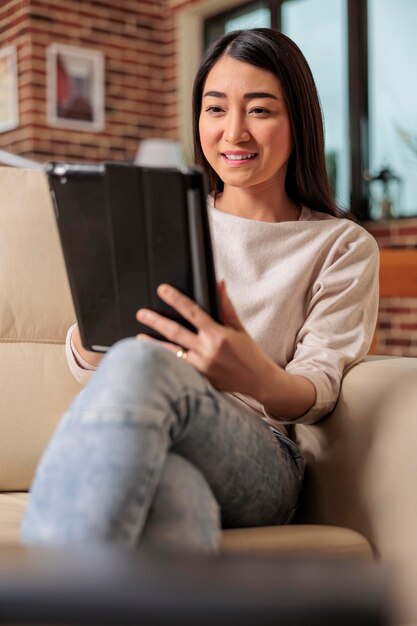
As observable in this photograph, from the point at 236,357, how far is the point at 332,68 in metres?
3.72

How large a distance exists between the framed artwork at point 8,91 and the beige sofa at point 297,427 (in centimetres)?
337

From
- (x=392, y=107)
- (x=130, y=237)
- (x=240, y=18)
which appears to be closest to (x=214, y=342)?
(x=130, y=237)

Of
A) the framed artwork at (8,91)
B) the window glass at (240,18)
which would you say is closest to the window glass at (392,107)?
the window glass at (240,18)

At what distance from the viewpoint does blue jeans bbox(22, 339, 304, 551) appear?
2.61 feet

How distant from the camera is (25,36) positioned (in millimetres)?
4781

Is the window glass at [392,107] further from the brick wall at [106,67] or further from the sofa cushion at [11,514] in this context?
the sofa cushion at [11,514]

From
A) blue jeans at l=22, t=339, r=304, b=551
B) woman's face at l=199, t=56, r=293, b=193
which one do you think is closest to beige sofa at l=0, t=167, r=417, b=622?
blue jeans at l=22, t=339, r=304, b=551

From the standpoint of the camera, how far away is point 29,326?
5.26 feet

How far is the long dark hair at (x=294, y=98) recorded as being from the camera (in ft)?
4.44

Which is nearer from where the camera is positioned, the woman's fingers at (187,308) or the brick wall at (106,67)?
the woman's fingers at (187,308)

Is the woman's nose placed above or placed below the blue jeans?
above

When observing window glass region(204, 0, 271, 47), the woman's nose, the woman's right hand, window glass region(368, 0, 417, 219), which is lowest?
the woman's right hand

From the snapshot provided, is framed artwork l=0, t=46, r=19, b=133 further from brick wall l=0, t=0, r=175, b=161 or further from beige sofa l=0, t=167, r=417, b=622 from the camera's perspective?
beige sofa l=0, t=167, r=417, b=622

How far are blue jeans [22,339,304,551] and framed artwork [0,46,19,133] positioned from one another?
417cm
